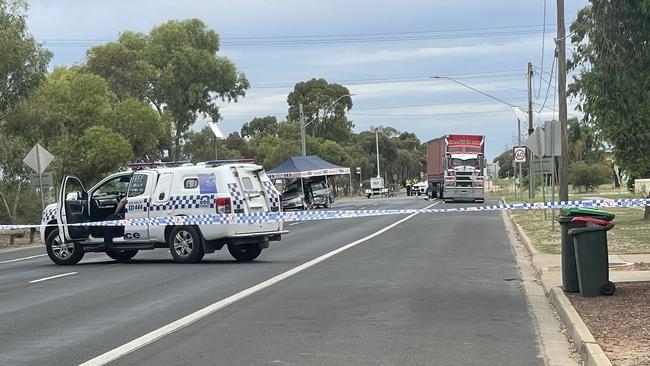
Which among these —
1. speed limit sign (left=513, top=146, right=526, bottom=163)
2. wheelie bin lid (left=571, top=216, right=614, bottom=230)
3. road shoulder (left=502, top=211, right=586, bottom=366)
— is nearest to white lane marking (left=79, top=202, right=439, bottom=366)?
road shoulder (left=502, top=211, right=586, bottom=366)

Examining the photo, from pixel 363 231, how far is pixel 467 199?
25.0 meters

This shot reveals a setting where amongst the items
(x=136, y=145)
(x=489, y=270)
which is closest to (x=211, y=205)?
(x=489, y=270)

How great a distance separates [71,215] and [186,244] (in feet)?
8.29

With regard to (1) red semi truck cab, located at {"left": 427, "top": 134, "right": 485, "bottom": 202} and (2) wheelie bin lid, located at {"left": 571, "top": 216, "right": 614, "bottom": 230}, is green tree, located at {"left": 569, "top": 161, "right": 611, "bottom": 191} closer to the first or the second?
(1) red semi truck cab, located at {"left": 427, "top": 134, "right": 485, "bottom": 202}

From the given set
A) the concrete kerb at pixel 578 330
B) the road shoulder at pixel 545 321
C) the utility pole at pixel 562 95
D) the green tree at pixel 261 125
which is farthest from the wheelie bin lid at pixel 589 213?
the green tree at pixel 261 125

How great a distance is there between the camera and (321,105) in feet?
301

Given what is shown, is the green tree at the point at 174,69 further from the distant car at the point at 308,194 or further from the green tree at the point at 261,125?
the green tree at the point at 261,125

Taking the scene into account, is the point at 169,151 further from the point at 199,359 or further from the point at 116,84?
the point at 199,359

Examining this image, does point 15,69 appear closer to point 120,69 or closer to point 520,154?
point 520,154

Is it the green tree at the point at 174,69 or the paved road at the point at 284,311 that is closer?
the paved road at the point at 284,311

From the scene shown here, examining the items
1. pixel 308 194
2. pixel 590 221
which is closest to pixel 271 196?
pixel 590 221

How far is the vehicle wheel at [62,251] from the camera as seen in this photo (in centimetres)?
1856

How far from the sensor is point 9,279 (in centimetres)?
1586

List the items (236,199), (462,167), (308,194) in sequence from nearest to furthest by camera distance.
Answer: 1. (236,199)
2. (308,194)
3. (462,167)
